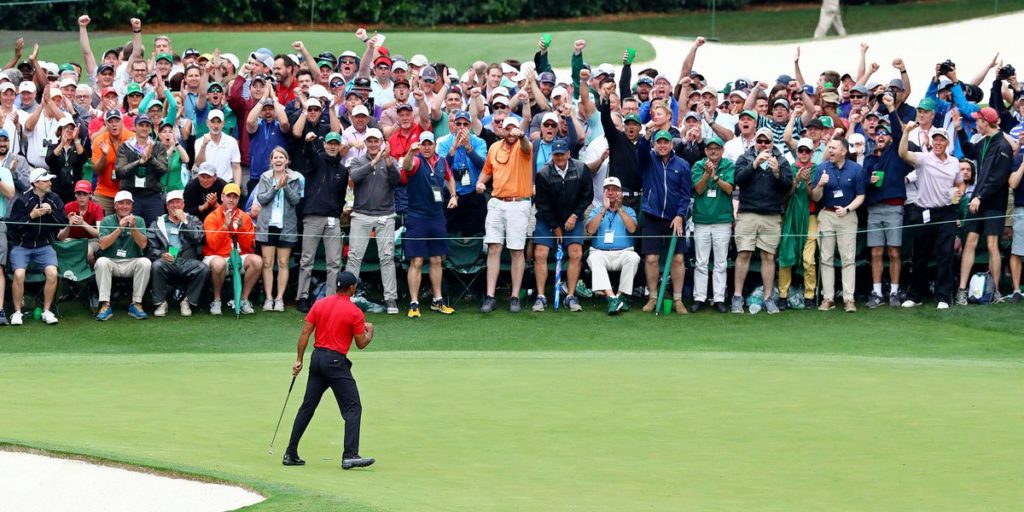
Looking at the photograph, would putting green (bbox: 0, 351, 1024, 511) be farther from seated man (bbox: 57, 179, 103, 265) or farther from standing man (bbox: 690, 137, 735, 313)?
standing man (bbox: 690, 137, 735, 313)

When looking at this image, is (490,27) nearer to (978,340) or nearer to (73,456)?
(978,340)

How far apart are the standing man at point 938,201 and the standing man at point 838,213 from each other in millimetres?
718

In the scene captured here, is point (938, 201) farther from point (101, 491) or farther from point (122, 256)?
point (101, 491)

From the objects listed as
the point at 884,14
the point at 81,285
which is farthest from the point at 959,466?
the point at 884,14

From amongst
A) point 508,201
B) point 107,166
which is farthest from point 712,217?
point 107,166

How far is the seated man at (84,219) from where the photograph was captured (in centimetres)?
1955

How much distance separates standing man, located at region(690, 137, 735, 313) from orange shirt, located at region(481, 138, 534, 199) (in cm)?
212

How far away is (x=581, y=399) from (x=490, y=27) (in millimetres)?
24034

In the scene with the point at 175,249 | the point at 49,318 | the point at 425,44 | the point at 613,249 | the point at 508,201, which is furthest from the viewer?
the point at 425,44

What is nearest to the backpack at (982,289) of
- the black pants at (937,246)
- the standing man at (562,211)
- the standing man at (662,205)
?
the black pants at (937,246)

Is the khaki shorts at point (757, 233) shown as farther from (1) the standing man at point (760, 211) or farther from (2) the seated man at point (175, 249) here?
(2) the seated man at point (175, 249)

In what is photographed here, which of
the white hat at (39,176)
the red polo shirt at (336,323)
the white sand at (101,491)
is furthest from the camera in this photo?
the white hat at (39,176)

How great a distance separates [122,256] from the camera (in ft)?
64.5

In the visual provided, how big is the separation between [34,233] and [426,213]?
481 cm
